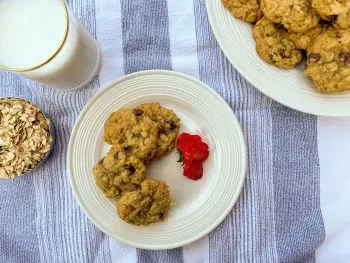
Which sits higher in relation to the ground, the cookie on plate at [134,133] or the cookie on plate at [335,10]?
the cookie on plate at [335,10]

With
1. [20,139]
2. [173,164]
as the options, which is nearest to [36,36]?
[20,139]

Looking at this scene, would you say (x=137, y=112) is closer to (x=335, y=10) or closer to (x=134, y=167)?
(x=134, y=167)

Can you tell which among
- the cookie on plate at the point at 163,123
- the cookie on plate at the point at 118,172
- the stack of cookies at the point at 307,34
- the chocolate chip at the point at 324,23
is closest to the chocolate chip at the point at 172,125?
the cookie on plate at the point at 163,123

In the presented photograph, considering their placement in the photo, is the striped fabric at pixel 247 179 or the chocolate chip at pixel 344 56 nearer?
the chocolate chip at pixel 344 56

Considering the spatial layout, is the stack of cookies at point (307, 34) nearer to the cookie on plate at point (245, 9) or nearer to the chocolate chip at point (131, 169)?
the cookie on plate at point (245, 9)

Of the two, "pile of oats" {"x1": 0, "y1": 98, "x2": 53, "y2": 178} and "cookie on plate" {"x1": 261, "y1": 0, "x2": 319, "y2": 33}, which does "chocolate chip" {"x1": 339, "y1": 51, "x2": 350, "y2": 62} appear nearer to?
"cookie on plate" {"x1": 261, "y1": 0, "x2": 319, "y2": 33}

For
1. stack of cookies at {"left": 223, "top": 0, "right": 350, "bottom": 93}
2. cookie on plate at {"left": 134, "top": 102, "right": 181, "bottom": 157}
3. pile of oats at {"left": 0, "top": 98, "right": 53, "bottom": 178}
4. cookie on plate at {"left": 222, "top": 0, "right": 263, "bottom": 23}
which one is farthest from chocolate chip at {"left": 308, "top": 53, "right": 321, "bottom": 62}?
pile of oats at {"left": 0, "top": 98, "right": 53, "bottom": 178}

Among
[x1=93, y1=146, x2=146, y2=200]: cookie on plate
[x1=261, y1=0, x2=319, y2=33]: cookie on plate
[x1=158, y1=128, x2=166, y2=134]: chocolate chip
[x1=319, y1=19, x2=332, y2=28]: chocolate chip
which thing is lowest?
[x1=93, y1=146, x2=146, y2=200]: cookie on plate
